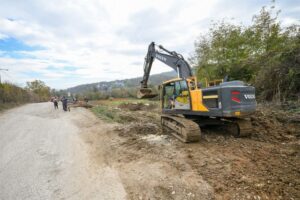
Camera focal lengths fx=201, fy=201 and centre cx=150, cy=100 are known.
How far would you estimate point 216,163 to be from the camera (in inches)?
172

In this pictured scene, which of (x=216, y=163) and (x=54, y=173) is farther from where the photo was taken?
(x=54, y=173)

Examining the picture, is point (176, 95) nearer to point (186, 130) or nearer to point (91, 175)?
point (186, 130)

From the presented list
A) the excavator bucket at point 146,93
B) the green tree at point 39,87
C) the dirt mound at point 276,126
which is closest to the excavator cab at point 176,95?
the excavator bucket at point 146,93

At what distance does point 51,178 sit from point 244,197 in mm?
3735

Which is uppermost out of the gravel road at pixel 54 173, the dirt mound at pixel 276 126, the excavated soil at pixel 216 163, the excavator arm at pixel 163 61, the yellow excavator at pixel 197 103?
the excavator arm at pixel 163 61

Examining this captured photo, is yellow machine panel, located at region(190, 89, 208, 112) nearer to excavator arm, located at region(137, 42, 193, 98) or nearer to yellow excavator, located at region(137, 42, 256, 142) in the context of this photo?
yellow excavator, located at region(137, 42, 256, 142)

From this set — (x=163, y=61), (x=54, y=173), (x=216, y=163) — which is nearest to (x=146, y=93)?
(x=163, y=61)

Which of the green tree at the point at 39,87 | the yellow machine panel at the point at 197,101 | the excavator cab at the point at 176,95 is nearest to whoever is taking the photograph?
the yellow machine panel at the point at 197,101

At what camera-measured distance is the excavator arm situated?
746 centimetres

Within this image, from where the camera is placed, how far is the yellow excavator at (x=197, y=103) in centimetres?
550

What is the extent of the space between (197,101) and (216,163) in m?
2.28

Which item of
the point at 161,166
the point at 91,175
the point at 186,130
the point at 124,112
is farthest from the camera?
the point at 124,112

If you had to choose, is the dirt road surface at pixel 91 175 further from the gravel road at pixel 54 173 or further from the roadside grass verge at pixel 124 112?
the roadside grass verge at pixel 124 112

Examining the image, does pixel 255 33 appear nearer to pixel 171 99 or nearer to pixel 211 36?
pixel 211 36
